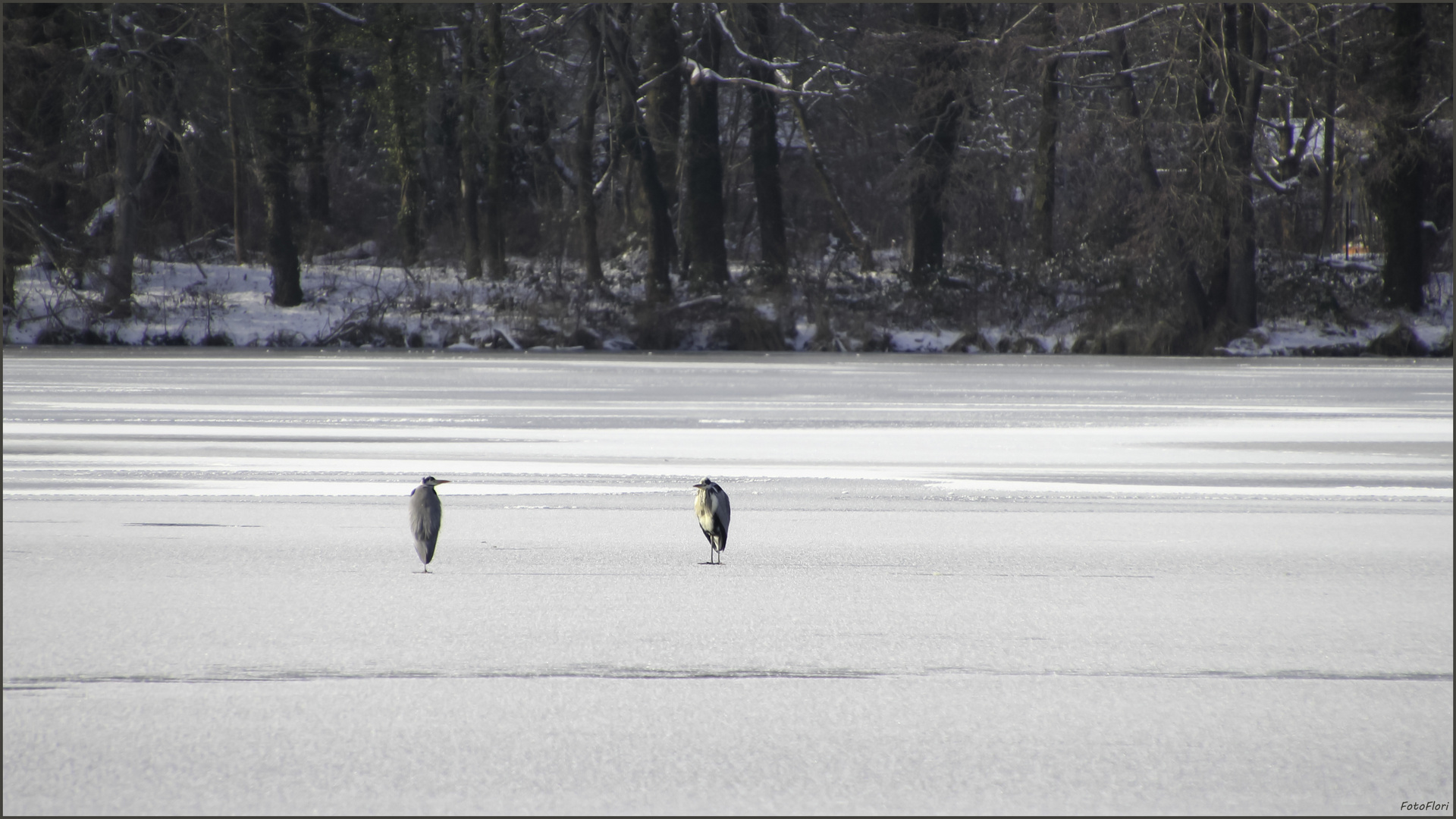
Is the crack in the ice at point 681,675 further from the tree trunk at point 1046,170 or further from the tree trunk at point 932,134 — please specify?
the tree trunk at point 1046,170

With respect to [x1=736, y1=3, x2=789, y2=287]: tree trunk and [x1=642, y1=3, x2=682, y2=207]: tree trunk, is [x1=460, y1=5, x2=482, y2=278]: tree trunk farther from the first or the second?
[x1=736, y1=3, x2=789, y2=287]: tree trunk

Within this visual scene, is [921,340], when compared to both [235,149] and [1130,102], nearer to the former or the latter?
[1130,102]

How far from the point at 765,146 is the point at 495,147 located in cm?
697

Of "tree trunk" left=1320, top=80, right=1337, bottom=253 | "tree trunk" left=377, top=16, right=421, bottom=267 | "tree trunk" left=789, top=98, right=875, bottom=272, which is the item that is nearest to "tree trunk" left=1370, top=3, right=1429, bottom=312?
"tree trunk" left=1320, top=80, right=1337, bottom=253

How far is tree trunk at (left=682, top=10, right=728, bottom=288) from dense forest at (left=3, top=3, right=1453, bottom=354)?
3.2 inches

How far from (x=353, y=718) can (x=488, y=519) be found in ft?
13.8

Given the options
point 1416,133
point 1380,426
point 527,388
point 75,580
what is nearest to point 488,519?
point 75,580

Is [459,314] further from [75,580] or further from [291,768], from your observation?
[291,768]

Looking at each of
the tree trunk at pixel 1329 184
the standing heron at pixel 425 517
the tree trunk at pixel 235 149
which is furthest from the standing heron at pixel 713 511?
the tree trunk at pixel 1329 184

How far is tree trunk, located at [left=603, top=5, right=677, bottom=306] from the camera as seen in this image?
3512 centimetres

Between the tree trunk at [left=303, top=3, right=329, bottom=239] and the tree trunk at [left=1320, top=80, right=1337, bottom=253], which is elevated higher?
the tree trunk at [left=303, top=3, right=329, bottom=239]

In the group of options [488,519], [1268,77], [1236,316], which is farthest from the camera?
[1268,77]

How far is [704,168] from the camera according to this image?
→ 3791cm

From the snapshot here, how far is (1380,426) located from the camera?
15.5m
